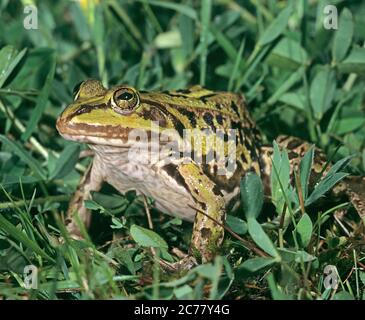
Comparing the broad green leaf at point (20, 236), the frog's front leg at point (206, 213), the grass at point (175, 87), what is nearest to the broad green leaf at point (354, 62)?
the grass at point (175, 87)

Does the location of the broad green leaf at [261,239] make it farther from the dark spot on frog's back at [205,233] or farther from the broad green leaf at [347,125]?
the broad green leaf at [347,125]

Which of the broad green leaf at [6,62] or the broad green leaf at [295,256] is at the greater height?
the broad green leaf at [6,62]

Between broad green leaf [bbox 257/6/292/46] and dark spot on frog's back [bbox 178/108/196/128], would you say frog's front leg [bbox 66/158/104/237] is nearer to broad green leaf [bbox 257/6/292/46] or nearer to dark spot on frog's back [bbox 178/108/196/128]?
dark spot on frog's back [bbox 178/108/196/128]

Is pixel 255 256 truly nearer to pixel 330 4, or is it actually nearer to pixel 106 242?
pixel 106 242

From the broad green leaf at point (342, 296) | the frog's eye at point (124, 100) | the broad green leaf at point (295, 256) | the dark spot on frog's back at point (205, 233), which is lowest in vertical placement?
the broad green leaf at point (342, 296)

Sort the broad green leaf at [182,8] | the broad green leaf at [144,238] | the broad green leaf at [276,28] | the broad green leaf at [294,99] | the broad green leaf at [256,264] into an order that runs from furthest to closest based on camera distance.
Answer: the broad green leaf at [182,8]
the broad green leaf at [276,28]
the broad green leaf at [294,99]
the broad green leaf at [144,238]
the broad green leaf at [256,264]

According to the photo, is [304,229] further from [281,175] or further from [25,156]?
[25,156]
